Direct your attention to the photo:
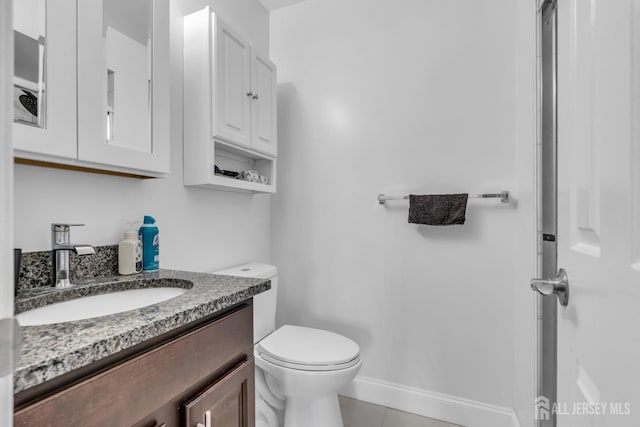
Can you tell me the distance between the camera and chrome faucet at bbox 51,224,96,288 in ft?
3.02

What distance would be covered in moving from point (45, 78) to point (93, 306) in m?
0.62

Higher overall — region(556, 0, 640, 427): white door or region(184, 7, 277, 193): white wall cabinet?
region(184, 7, 277, 193): white wall cabinet

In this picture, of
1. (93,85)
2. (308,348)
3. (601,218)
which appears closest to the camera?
(601,218)

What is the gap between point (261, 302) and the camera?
163 centimetres

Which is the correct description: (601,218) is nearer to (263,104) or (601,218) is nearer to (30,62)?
(30,62)

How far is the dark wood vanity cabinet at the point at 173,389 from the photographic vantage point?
0.49 meters

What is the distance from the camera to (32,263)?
898 millimetres

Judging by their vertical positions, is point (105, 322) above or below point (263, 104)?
below

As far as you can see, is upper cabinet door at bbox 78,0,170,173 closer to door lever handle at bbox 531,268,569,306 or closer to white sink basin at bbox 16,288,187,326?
white sink basin at bbox 16,288,187,326

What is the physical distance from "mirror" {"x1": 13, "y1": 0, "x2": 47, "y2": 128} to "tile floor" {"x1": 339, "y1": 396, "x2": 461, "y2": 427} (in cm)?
184

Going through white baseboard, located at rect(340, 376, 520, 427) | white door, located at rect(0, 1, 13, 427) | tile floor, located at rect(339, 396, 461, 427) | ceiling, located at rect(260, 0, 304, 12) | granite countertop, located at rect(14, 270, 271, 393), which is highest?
ceiling, located at rect(260, 0, 304, 12)

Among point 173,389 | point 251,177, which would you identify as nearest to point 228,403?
point 173,389

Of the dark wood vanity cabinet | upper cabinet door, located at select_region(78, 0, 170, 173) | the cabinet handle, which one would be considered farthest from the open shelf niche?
the cabinet handle

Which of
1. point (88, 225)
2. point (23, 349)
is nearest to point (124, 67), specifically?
point (88, 225)
